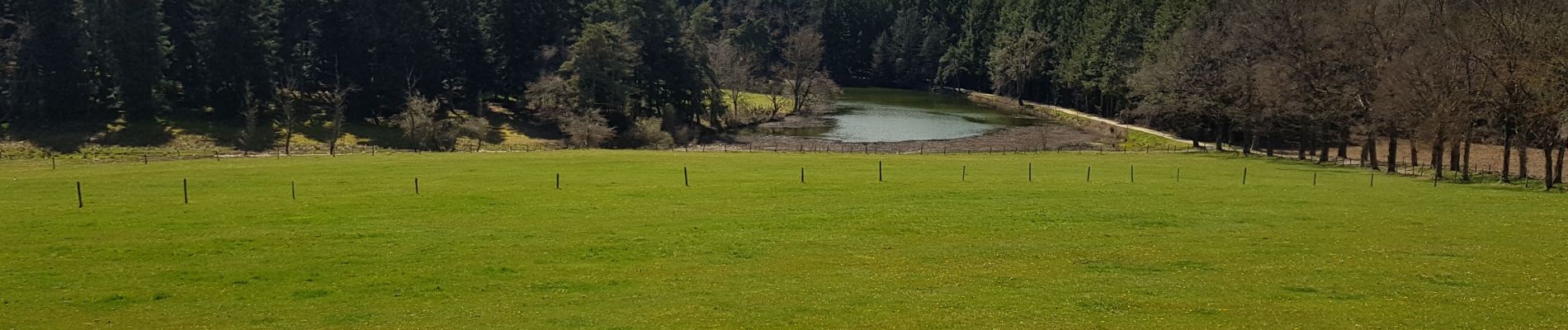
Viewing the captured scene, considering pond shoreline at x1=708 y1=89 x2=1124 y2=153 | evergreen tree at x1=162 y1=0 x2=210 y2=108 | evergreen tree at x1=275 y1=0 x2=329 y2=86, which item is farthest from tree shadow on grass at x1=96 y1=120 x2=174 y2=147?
pond shoreline at x1=708 y1=89 x2=1124 y2=153

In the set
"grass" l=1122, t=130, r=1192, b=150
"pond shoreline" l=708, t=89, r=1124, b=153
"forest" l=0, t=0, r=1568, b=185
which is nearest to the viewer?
"forest" l=0, t=0, r=1568, b=185

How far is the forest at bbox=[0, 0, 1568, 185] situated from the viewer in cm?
5472

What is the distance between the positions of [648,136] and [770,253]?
205 feet

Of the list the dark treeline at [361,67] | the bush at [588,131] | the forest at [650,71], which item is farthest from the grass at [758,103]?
the bush at [588,131]

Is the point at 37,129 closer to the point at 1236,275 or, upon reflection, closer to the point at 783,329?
the point at 783,329

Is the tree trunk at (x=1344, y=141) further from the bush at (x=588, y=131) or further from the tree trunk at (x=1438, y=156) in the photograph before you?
the bush at (x=588, y=131)

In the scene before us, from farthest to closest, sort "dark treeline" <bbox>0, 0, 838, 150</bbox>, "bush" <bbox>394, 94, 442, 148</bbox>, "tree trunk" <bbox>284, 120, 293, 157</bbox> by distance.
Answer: "bush" <bbox>394, 94, 442, 148</bbox>
"dark treeline" <bbox>0, 0, 838, 150</bbox>
"tree trunk" <bbox>284, 120, 293, 157</bbox>

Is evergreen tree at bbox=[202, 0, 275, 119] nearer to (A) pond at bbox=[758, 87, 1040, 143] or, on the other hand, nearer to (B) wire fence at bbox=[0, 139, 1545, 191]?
(B) wire fence at bbox=[0, 139, 1545, 191]

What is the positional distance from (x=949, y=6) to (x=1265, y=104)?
392 feet

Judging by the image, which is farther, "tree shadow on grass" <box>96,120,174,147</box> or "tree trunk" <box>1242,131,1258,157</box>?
"tree shadow on grass" <box>96,120,174,147</box>

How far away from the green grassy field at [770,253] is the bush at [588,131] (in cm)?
3867

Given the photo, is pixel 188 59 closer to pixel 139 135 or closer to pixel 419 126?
pixel 139 135

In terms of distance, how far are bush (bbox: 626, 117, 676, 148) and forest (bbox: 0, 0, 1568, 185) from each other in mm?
232

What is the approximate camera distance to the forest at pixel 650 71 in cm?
5472
